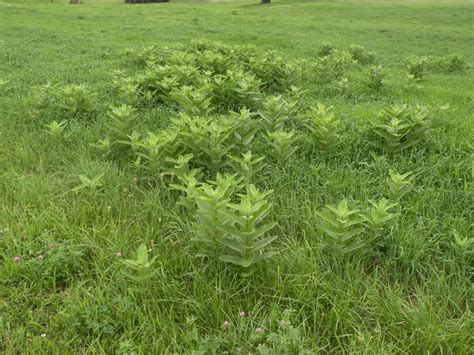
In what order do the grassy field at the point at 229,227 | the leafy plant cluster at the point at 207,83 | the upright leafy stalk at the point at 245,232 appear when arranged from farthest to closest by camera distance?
the leafy plant cluster at the point at 207,83 < the upright leafy stalk at the point at 245,232 < the grassy field at the point at 229,227

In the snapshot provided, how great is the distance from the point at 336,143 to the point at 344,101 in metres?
2.46

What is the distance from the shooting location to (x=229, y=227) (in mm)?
2965

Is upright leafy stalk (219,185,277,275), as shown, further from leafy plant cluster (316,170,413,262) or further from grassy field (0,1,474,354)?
leafy plant cluster (316,170,413,262)

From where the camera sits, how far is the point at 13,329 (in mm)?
2732

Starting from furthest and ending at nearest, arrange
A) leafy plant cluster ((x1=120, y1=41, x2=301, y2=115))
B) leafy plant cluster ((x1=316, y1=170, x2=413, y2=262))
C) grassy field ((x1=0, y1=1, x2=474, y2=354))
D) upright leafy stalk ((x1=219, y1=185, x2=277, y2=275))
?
leafy plant cluster ((x1=120, y1=41, x2=301, y2=115)) → leafy plant cluster ((x1=316, y1=170, x2=413, y2=262)) → upright leafy stalk ((x1=219, y1=185, x2=277, y2=275)) → grassy field ((x1=0, y1=1, x2=474, y2=354))

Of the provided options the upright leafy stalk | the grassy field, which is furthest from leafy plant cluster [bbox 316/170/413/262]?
the upright leafy stalk

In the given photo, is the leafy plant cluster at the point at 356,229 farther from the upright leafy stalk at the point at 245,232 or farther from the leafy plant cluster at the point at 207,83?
the leafy plant cluster at the point at 207,83

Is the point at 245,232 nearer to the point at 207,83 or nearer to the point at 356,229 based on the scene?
the point at 356,229

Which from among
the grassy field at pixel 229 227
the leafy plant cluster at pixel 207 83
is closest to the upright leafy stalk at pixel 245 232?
the grassy field at pixel 229 227

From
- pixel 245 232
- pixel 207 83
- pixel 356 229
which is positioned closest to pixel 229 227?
pixel 245 232

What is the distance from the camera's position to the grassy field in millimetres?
2717

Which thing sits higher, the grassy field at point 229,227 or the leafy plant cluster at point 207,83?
the leafy plant cluster at point 207,83

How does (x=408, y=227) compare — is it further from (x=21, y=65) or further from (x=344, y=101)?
(x=21, y=65)

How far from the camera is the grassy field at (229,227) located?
2.72m
